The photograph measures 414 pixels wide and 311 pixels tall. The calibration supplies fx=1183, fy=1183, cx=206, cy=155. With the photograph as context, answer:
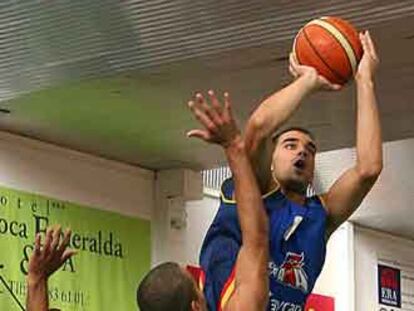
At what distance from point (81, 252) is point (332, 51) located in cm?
416

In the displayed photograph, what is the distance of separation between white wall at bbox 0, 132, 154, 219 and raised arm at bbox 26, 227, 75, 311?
3.68 metres

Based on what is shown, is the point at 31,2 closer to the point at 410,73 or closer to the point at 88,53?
the point at 88,53

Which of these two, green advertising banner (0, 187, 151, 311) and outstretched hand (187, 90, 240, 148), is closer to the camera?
outstretched hand (187, 90, 240, 148)

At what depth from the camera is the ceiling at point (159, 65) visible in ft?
16.4

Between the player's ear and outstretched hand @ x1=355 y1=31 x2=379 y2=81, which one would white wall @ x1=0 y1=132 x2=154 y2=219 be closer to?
outstretched hand @ x1=355 y1=31 x2=379 y2=81

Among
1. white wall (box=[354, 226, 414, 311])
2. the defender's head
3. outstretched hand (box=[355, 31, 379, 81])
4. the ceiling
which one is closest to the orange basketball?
outstretched hand (box=[355, 31, 379, 81])

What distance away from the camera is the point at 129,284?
294 inches

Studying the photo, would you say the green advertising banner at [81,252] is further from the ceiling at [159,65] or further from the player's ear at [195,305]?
the player's ear at [195,305]

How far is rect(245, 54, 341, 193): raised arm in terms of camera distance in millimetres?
3014

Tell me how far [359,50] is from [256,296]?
2.78 ft

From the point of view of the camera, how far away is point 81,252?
7.14 m

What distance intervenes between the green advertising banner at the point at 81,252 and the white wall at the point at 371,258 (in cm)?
225

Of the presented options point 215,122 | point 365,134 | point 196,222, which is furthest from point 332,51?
point 196,222

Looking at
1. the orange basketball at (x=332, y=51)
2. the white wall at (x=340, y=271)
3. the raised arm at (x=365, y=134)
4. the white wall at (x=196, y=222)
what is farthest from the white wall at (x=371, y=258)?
the orange basketball at (x=332, y=51)
